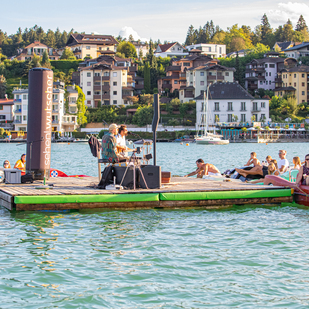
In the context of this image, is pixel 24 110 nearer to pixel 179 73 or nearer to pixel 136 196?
pixel 179 73

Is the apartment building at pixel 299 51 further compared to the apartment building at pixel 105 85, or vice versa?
the apartment building at pixel 299 51

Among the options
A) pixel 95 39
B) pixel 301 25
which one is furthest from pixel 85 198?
pixel 301 25

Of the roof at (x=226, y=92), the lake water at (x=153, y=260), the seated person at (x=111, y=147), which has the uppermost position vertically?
the roof at (x=226, y=92)

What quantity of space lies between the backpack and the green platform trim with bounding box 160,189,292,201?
1682mm

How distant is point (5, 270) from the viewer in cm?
878

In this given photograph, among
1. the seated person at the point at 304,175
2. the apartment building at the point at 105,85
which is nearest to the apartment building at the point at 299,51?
the apartment building at the point at 105,85

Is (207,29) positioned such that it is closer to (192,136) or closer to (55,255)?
(192,136)

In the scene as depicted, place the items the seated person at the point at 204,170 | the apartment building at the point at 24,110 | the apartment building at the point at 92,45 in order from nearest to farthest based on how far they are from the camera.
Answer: the seated person at the point at 204,170
the apartment building at the point at 24,110
the apartment building at the point at 92,45

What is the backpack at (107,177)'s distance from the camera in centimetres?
1434

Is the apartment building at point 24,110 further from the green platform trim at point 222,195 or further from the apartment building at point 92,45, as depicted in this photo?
the green platform trim at point 222,195

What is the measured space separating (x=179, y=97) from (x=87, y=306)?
105632 mm

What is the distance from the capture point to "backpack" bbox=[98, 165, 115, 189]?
14.3 m

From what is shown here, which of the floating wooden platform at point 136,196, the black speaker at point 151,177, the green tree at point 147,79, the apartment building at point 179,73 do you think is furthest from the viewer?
the green tree at point 147,79

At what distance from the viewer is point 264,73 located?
4749 inches
